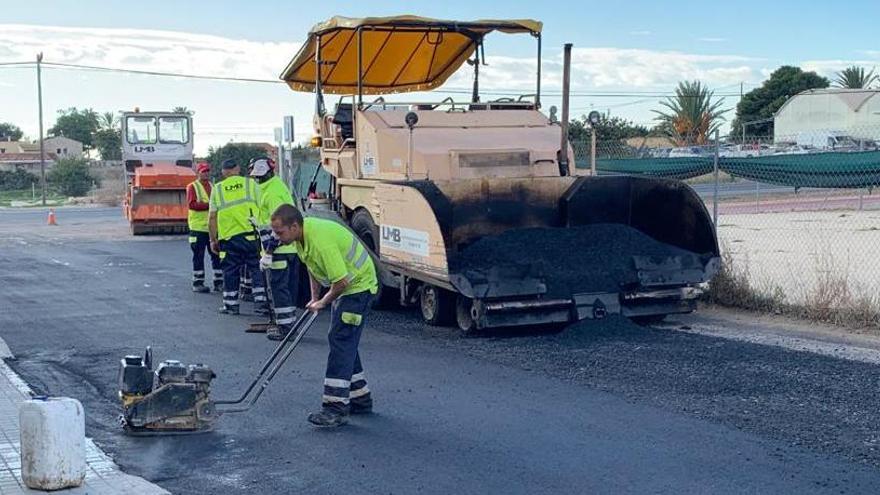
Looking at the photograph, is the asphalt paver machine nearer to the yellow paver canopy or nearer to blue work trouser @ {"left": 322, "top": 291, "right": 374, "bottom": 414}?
the yellow paver canopy

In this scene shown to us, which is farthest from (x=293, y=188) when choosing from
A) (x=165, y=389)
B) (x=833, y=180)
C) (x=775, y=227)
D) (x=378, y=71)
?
(x=775, y=227)

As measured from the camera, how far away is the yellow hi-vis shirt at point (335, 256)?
6.70m

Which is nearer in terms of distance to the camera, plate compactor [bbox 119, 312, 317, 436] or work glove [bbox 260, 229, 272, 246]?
plate compactor [bbox 119, 312, 317, 436]

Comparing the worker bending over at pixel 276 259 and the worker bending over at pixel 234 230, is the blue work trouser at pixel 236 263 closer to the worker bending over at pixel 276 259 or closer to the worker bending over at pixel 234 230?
the worker bending over at pixel 234 230

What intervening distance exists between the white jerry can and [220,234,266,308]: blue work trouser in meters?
6.16

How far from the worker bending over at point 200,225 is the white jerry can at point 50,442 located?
26.5ft

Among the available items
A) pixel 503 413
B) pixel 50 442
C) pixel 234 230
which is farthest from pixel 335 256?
pixel 234 230

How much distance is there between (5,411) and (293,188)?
7.46 metres

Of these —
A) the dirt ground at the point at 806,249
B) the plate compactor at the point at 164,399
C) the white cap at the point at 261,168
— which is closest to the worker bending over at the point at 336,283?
the plate compactor at the point at 164,399

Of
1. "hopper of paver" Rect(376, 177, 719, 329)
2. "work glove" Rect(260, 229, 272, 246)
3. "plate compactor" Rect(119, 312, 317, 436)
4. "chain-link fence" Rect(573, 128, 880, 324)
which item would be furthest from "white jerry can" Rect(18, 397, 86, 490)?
"chain-link fence" Rect(573, 128, 880, 324)

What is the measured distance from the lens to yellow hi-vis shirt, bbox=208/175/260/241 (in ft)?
37.6

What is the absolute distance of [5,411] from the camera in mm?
7074

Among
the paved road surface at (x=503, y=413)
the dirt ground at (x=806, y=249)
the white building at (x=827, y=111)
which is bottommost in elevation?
the paved road surface at (x=503, y=413)

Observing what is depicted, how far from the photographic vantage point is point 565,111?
1119 centimetres
